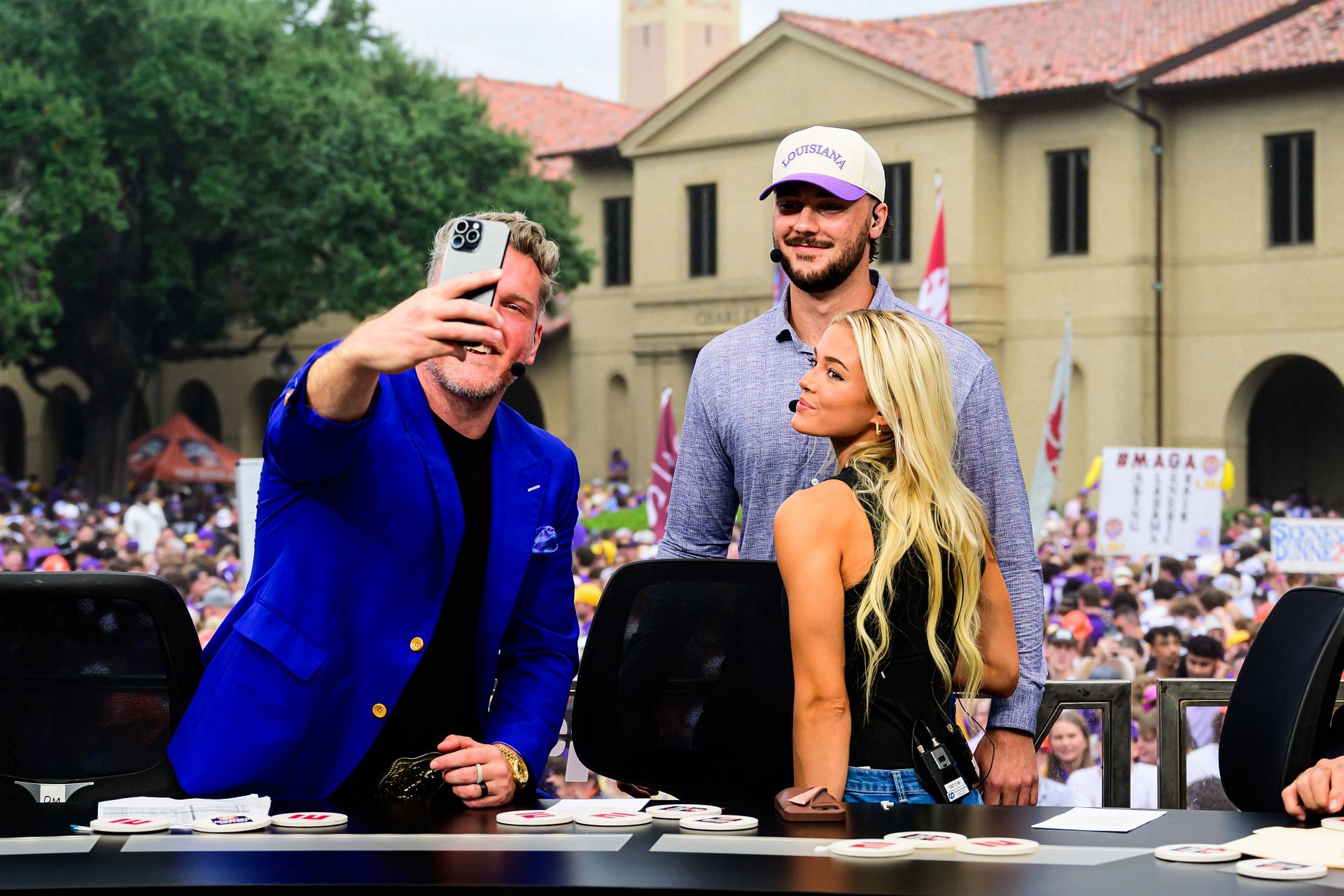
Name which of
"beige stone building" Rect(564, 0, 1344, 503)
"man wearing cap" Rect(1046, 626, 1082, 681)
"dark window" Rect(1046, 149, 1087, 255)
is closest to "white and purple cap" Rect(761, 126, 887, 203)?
"man wearing cap" Rect(1046, 626, 1082, 681)

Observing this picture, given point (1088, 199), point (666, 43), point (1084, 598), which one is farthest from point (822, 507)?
point (666, 43)

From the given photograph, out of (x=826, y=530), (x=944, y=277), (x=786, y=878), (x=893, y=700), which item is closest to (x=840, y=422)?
(x=826, y=530)

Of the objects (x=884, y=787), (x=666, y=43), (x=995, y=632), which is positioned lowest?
(x=884, y=787)

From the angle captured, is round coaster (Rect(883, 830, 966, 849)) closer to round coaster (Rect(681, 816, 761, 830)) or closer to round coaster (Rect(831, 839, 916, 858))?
round coaster (Rect(831, 839, 916, 858))

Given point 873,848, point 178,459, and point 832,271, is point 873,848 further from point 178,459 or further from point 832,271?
point 178,459

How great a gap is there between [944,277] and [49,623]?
36.6 ft

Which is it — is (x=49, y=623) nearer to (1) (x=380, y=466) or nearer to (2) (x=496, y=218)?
(1) (x=380, y=466)

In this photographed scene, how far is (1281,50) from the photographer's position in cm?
2847

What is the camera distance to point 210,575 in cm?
1363

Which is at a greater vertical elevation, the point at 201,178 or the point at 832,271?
the point at 201,178

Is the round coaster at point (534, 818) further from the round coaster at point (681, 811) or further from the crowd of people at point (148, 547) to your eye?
the crowd of people at point (148, 547)

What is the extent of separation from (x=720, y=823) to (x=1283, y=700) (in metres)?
1.21

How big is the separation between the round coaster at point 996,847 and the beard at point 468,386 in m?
1.20

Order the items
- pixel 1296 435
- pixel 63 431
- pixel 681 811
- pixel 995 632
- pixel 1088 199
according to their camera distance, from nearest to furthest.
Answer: pixel 681 811
pixel 995 632
pixel 1088 199
pixel 1296 435
pixel 63 431
